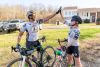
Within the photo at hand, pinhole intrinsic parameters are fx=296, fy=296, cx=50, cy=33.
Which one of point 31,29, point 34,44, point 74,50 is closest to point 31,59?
point 34,44

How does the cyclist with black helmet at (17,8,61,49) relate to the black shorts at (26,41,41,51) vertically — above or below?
above

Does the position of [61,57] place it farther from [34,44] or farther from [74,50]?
[34,44]

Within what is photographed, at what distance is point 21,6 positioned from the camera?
90000 mm

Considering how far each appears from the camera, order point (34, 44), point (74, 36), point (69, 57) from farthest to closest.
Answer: point (69, 57) → point (34, 44) → point (74, 36)

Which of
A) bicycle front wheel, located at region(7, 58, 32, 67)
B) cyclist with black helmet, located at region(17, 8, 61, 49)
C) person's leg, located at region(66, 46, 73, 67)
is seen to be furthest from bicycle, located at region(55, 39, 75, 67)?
bicycle front wheel, located at region(7, 58, 32, 67)

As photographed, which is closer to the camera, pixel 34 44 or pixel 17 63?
pixel 17 63

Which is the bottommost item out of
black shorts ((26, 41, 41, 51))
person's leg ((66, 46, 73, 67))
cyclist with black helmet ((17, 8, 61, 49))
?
person's leg ((66, 46, 73, 67))

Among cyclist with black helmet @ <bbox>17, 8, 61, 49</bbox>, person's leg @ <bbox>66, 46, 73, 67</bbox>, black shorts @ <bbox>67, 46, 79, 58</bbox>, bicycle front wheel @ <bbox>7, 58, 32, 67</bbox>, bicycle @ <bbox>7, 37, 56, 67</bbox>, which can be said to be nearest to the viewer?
bicycle front wheel @ <bbox>7, 58, 32, 67</bbox>

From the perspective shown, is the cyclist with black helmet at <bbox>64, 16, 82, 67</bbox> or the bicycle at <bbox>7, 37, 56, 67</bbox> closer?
the bicycle at <bbox>7, 37, 56, 67</bbox>

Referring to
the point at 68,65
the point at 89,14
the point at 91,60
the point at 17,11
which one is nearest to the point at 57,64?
the point at 68,65

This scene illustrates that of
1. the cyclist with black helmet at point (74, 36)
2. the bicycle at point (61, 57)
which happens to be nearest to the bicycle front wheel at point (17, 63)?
the bicycle at point (61, 57)

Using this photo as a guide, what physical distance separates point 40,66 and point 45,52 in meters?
0.75

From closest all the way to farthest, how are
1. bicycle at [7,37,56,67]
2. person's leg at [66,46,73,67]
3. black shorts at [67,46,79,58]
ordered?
bicycle at [7,37,56,67], black shorts at [67,46,79,58], person's leg at [66,46,73,67]

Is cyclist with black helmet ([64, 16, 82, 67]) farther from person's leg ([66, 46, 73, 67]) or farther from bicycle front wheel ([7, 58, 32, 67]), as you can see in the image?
bicycle front wheel ([7, 58, 32, 67])
